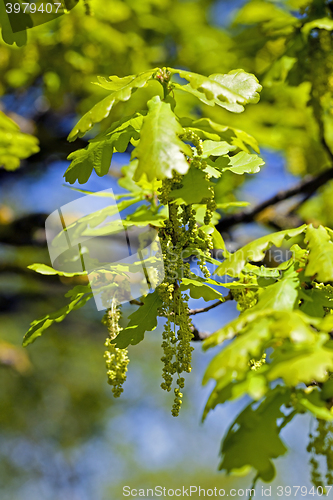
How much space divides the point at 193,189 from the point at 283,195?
5.74 ft

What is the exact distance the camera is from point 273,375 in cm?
74

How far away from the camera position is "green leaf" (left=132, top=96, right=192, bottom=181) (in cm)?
101

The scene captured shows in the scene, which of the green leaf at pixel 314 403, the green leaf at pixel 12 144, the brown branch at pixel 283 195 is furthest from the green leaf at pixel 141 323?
the brown branch at pixel 283 195

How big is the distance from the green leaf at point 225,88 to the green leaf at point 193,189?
0.20 metres

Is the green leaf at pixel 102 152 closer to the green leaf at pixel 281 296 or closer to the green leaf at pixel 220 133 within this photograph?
the green leaf at pixel 220 133

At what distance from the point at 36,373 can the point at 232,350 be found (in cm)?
628

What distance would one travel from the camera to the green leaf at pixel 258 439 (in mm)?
826

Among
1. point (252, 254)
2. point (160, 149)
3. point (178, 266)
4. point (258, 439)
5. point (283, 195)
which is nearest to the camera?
point (258, 439)

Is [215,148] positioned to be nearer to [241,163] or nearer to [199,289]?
[241,163]

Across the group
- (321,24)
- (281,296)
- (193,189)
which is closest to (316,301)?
(281,296)

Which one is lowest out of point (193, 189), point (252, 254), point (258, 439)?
point (258, 439)

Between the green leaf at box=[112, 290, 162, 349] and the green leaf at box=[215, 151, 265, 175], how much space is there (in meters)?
0.48

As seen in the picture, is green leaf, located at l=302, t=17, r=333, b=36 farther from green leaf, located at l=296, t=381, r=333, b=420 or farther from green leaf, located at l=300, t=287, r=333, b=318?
green leaf, located at l=296, t=381, r=333, b=420

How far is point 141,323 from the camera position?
1.34 meters
